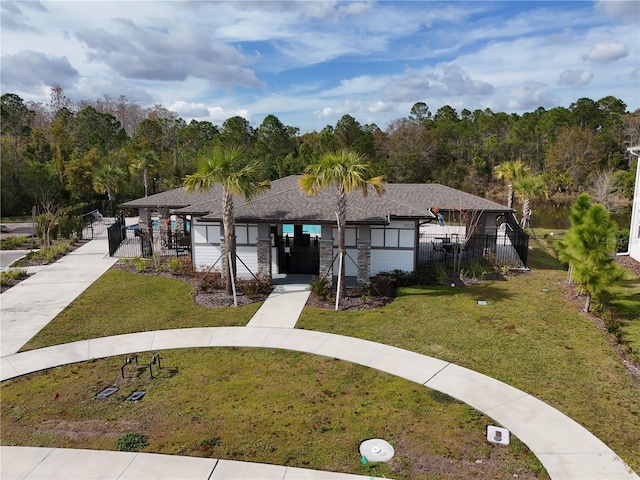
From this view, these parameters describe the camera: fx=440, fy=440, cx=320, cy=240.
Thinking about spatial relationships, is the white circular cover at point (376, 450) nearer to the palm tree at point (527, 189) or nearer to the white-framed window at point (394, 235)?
the white-framed window at point (394, 235)

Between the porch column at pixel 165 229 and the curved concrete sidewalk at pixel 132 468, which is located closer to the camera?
the curved concrete sidewalk at pixel 132 468

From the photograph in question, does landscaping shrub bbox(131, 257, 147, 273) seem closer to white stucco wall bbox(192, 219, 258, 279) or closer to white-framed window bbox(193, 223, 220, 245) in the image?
white stucco wall bbox(192, 219, 258, 279)

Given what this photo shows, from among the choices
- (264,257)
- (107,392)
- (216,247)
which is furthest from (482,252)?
(107,392)

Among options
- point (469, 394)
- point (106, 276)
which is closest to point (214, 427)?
point (469, 394)

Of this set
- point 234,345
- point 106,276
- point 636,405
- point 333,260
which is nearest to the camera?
point 636,405

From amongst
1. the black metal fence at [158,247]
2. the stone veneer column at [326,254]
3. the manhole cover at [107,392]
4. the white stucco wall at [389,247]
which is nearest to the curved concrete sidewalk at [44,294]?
the black metal fence at [158,247]

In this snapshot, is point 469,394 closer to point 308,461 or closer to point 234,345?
point 308,461
